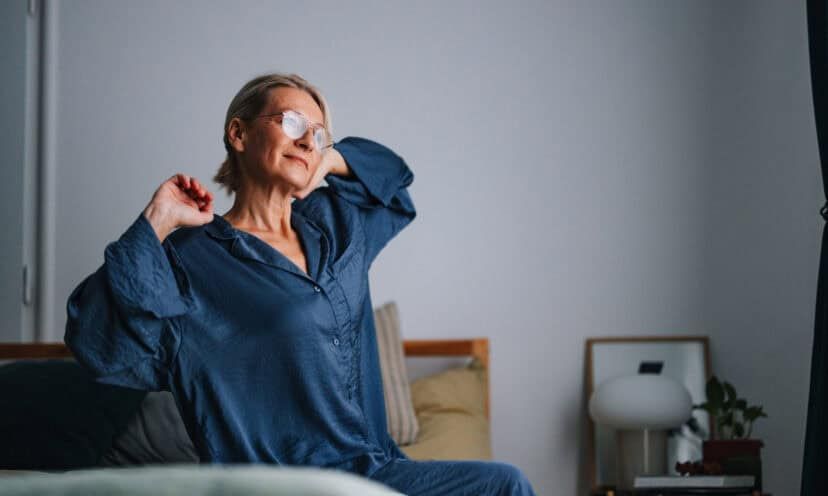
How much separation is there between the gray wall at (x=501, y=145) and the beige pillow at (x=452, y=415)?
24 cm

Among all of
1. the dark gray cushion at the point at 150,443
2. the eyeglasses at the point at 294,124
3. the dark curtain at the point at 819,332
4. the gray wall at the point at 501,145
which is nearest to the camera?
the eyeglasses at the point at 294,124

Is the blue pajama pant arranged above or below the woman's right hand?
below

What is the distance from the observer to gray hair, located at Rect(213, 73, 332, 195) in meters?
2.03

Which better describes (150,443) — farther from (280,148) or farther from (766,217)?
(766,217)

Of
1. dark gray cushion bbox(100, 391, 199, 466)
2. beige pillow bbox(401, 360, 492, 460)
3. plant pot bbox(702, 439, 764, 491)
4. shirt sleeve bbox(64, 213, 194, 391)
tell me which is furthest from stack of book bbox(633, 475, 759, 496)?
shirt sleeve bbox(64, 213, 194, 391)

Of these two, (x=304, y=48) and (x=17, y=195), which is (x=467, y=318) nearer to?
(x=304, y=48)

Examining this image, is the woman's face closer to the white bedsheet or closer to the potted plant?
the white bedsheet

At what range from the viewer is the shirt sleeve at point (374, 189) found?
2158mm

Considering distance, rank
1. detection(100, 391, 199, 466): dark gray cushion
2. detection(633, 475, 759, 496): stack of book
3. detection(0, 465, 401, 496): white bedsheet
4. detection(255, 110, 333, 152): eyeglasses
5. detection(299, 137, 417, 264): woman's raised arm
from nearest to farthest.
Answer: detection(0, 465, 401, 496): white bedsheet < detection(255, 110, 333, 152): eyeglasses < detection(299, 137, 417, 264): woman's raised arm < detection(100, 391, 199, 466): dark gray cushion < detection(633, 475, 759, 496): stack of book

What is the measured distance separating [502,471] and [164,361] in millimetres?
612

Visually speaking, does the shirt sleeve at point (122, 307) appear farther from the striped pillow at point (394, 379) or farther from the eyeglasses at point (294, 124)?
the striped pillow at point (394, 379)

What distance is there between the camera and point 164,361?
174cm

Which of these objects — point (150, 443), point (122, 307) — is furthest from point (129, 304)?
point (150, 443)

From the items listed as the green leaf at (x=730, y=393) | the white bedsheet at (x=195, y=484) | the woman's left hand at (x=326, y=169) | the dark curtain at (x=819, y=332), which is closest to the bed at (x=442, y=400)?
the white bedsheet at (x=195, y=484)
